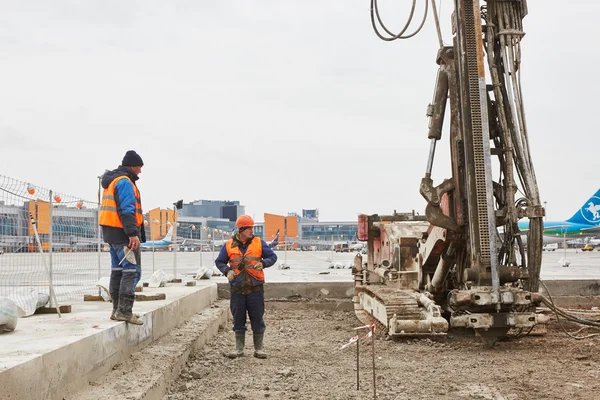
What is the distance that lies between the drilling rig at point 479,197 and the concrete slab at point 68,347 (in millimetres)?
3231

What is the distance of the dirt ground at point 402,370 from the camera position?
570 cm

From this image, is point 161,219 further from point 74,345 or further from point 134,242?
point 74,345

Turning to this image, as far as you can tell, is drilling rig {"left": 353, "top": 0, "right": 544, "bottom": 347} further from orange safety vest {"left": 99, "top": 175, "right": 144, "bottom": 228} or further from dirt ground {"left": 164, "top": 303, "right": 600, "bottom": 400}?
orange safety vest {"left": 99, "top": 175, "right": 144, "bottom": 228}

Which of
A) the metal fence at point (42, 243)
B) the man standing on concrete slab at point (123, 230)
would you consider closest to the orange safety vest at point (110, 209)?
the man standing on concrete slab at point (123, 230)

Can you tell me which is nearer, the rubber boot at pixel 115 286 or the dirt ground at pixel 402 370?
the dirt ground at pixel 402 370

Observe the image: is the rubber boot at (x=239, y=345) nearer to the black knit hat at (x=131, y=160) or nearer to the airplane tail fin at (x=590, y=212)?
the black knit hat at (x=131, y=160)

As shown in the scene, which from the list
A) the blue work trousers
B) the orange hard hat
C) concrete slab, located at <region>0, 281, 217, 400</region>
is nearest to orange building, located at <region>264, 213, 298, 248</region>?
the blue work trousers

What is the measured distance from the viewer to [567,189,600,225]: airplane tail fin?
53.2m

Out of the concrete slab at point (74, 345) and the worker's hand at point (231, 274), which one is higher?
the worker's hand at point (231, 274)

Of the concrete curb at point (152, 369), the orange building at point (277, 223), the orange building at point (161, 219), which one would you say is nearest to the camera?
the concrete curb at point (152, 369)

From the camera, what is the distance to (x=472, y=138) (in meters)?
8.10

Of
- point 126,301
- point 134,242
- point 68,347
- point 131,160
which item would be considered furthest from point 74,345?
point 131,160

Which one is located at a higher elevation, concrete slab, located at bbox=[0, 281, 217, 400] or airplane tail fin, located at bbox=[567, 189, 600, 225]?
airplane tail fin, located at bbox=[567, 189, 600, 225]

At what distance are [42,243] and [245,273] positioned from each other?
7.31ft
